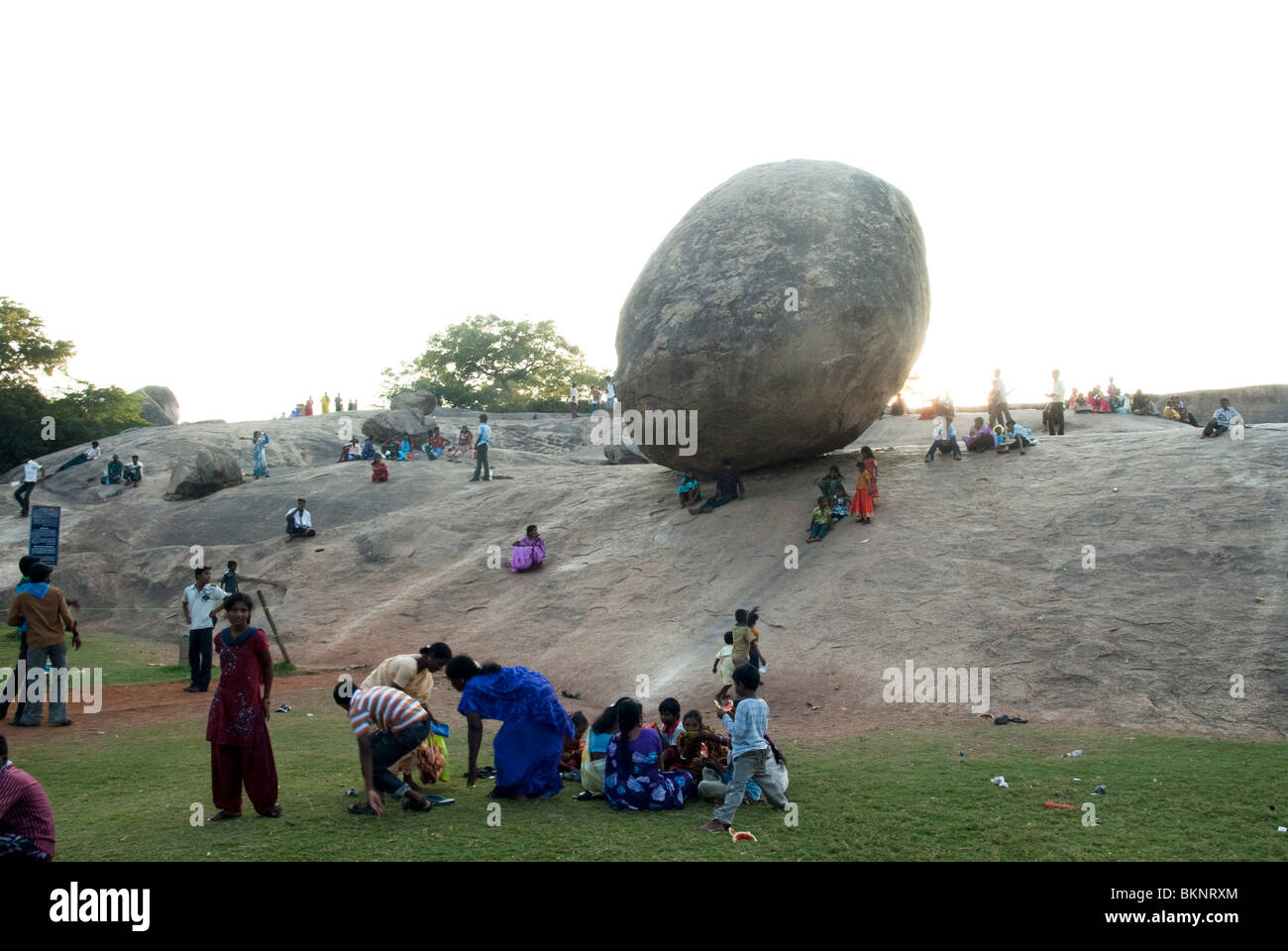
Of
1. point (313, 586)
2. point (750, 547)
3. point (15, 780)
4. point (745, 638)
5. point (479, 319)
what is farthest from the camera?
Result: point (479, 319)

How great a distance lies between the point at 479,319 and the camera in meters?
53.4

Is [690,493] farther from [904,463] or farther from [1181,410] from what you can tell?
[1181,410]

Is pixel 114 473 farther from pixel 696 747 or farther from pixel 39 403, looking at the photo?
pixel 696 747

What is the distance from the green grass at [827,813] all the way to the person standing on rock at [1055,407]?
11088 mm

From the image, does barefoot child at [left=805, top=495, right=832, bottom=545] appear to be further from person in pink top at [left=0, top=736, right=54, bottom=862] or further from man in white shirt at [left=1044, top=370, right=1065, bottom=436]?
person in pink top at [left=0, top=736, right=54, bottom=862]

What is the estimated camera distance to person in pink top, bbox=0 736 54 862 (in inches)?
188

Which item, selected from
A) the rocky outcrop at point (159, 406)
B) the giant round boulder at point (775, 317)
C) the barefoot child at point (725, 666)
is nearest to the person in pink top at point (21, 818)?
the barefoot child at point (725, 666)

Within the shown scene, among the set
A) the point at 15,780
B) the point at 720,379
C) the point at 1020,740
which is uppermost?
the point at 720,379

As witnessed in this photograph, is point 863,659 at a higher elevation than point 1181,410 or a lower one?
lower

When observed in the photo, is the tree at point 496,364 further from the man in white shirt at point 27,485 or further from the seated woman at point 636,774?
the seated woman at point 636,774

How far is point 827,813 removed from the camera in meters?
6.91
